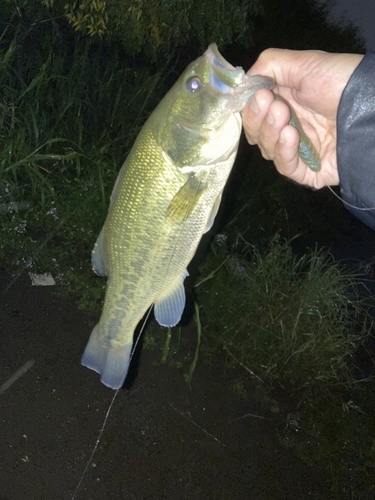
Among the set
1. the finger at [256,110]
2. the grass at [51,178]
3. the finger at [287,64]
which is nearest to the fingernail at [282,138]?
the finger at [256,110]

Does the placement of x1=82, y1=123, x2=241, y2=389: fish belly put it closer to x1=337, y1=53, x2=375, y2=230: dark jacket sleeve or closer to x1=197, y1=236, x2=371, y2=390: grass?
x1=337, y1=53, x2=375, y2=230: dark jacket sleeve

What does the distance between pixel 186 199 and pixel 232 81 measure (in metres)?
0.49

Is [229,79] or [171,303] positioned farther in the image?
[171,303]

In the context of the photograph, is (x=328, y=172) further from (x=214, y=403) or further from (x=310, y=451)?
(x=310, y=451)

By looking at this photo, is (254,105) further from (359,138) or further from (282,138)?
(359,138)

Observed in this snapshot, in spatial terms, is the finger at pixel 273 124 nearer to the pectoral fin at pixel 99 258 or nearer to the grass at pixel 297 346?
the pectoral fin at pixel 99 258

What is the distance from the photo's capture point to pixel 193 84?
1833 millimetres

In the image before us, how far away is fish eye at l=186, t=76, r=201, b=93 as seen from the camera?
183 centimetres

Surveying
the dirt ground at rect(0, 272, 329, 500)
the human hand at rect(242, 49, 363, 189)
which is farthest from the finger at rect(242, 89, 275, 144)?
the dirt ground at rect(0, 272, 329, 500)

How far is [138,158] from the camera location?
6.00 ft

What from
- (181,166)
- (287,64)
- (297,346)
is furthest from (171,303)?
(297,346)

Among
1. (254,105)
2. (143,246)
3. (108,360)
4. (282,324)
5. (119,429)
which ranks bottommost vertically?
(119,429)

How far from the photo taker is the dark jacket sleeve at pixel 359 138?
1.91m

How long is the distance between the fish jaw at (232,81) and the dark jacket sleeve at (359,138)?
0.42m
